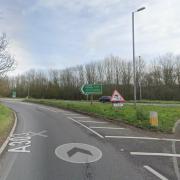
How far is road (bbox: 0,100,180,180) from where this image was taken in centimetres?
751

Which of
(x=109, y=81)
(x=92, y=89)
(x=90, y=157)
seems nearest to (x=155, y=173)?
(x=90, y=157)

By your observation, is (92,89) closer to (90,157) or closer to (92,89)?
(92,89)

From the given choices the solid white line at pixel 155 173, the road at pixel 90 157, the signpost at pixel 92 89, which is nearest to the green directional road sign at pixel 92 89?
the signpost at pixel 92 89

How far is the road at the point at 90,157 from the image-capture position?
7508 mm

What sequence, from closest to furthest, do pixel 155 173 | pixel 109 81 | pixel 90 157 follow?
pixel 155 173 < pixel 90 157 < pixel 109 81

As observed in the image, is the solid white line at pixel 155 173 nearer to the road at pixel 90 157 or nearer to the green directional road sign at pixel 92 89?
the road at pixel 90 157

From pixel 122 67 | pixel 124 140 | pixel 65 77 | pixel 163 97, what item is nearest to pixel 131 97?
pixel 163 97

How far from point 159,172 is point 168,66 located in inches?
2994

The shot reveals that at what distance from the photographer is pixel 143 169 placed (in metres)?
8.08

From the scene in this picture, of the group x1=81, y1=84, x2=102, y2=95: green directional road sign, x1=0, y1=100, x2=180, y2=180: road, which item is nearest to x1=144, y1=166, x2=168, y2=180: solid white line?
x1=0, y1=100, x2=180, y2=180: road

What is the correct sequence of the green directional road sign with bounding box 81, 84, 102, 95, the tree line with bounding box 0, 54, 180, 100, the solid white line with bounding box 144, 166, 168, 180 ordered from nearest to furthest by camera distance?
the solid white line with bounding box 144, 166, 168, 180, the green directional road sign with bounding box 81, 84, 102, 95, the tree line with bounding box 0, 54, 180, 100

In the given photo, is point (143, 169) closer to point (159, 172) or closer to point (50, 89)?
point (159, 172)

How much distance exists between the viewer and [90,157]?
947 centimetres

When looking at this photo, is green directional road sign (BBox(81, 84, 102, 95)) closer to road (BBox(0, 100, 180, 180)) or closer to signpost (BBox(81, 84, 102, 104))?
signpost (BBox(81, 84, 102, 104))
